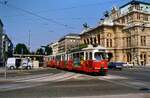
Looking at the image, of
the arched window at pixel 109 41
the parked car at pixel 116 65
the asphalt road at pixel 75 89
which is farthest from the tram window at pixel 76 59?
the arched window at pixel 109 41

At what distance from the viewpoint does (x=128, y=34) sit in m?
102

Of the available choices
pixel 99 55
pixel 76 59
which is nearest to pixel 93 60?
pixel 99 55

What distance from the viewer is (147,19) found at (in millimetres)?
107625

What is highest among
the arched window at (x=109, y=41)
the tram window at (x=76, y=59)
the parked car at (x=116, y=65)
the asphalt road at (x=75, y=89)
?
the arched window at (x=109, y=41)

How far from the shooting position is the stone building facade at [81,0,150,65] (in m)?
95.6

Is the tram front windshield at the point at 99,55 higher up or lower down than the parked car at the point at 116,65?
higher up

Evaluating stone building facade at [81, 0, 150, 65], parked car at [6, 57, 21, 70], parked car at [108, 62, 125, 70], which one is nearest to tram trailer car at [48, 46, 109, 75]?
parked car at [108, 62, 125, 70]

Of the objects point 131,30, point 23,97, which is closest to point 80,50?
point 23,97

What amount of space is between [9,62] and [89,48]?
3050 centimetres

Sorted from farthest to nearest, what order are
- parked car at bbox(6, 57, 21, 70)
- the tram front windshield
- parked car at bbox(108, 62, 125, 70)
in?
parked car at bbox(6, 57, 21, 70)
parked car at bbox(108, 62, 125, 70)
the tram front windshield

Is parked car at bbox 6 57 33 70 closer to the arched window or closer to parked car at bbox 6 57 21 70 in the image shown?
parked car at bbox 6 57 21 70

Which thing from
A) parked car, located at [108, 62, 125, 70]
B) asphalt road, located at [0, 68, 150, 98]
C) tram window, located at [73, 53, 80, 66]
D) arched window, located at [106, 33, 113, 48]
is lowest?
asphalt road, located at [0, 68, 150, 98]

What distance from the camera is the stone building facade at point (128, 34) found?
9562 cm

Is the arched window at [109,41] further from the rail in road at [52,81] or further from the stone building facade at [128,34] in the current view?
the rail in road at [52,81]
